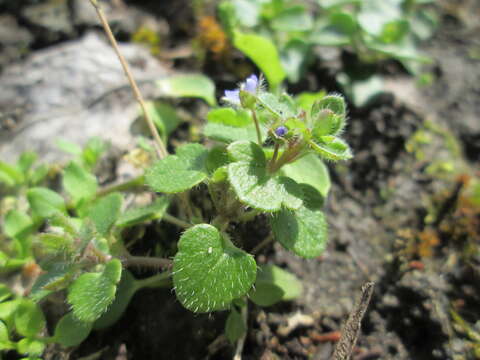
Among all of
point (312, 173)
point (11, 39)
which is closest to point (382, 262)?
point (312, 173)

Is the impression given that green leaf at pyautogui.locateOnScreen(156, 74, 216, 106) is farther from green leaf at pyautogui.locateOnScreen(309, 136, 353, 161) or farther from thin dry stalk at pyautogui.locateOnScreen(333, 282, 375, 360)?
thin dry stalk at pyautogui.locateOnScreen(333, 282, 375, 360)

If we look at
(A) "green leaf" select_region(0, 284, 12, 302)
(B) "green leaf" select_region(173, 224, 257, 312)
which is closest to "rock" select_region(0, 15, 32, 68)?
(A) "green leaf" select_region(0, 284, 12, 302)

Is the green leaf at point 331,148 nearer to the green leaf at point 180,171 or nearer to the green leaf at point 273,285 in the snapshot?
the green leaf at point 180,171

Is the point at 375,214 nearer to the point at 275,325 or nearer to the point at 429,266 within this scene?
the point at 429,266

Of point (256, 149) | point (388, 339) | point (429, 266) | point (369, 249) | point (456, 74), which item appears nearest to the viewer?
point (256, 149)

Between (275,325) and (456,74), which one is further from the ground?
(456,74)

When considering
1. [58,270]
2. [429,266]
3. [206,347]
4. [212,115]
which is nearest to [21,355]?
[58,270]

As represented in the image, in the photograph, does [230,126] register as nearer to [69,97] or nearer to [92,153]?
[92,153]
